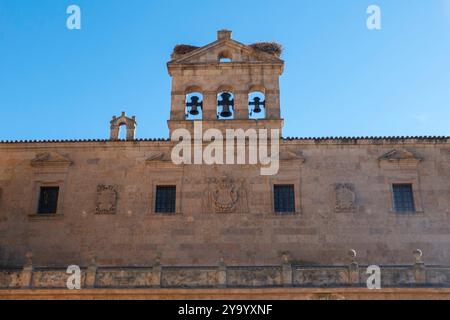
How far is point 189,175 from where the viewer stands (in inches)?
799

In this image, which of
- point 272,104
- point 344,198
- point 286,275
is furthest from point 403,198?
point 286,275

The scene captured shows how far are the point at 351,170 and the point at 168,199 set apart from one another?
651cm

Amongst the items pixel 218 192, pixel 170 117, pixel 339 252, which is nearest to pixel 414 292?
pixel 339 252

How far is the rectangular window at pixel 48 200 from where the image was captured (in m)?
20.2

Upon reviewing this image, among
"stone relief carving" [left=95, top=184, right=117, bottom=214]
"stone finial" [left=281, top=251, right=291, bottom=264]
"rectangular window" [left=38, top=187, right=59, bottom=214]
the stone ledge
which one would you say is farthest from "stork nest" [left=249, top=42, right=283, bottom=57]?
the stone ledge

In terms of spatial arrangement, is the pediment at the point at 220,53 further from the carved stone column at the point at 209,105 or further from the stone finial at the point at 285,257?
the stone finial at the point at 285,257

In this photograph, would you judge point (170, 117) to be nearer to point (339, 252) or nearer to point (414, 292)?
point (339, 252)


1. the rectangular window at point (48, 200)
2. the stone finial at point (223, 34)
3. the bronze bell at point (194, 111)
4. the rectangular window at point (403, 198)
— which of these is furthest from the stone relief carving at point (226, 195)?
the stone finial at point (223, 34)

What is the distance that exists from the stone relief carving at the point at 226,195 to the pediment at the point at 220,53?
4.93 metres

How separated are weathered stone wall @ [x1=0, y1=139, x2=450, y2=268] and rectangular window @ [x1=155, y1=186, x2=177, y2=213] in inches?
10.2

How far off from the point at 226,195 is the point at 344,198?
4054 mm

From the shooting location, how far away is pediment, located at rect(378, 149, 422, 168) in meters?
20.2

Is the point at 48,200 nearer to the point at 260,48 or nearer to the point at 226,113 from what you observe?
the point at 226,113
